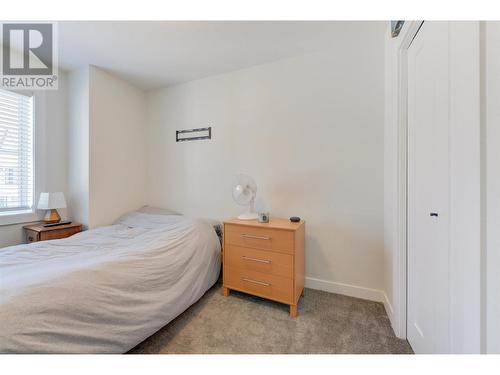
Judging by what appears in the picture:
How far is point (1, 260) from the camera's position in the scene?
1.23 metres

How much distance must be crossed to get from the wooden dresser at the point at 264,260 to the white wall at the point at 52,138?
7.08 ft

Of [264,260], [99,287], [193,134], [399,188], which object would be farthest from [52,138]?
[399,188]

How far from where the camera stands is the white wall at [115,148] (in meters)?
2.27

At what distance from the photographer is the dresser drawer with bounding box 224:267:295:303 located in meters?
1.56

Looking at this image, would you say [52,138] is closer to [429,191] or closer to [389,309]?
[429,191]

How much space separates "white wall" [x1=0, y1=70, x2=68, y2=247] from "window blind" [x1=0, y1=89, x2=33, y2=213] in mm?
74

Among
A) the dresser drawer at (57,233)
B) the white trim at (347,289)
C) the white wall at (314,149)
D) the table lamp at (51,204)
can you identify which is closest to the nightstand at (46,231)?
the dresser drawer at (57,233)

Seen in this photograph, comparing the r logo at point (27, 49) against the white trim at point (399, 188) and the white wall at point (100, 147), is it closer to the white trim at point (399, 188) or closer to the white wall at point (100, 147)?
the white wall at point (100, 147)

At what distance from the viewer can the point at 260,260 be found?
1.65m

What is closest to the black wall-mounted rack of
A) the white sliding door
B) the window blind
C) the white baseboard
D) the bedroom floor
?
the window blind

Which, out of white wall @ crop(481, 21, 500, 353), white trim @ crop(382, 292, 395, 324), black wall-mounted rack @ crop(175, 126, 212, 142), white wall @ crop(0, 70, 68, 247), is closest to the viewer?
white wall @ crop(481, 21, 500, 353)

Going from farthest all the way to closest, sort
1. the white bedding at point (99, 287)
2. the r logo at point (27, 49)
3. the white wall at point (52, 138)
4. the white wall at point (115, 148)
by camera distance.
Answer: the white wall at point (115, 148), the white wall at point (52, 138), the r logo at point (27, 49), the white bedding at point (99, 287)

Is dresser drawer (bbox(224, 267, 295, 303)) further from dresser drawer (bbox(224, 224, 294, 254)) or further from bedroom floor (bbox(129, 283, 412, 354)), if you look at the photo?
dresser drawer (bbox(224, 224, 294, 254))
